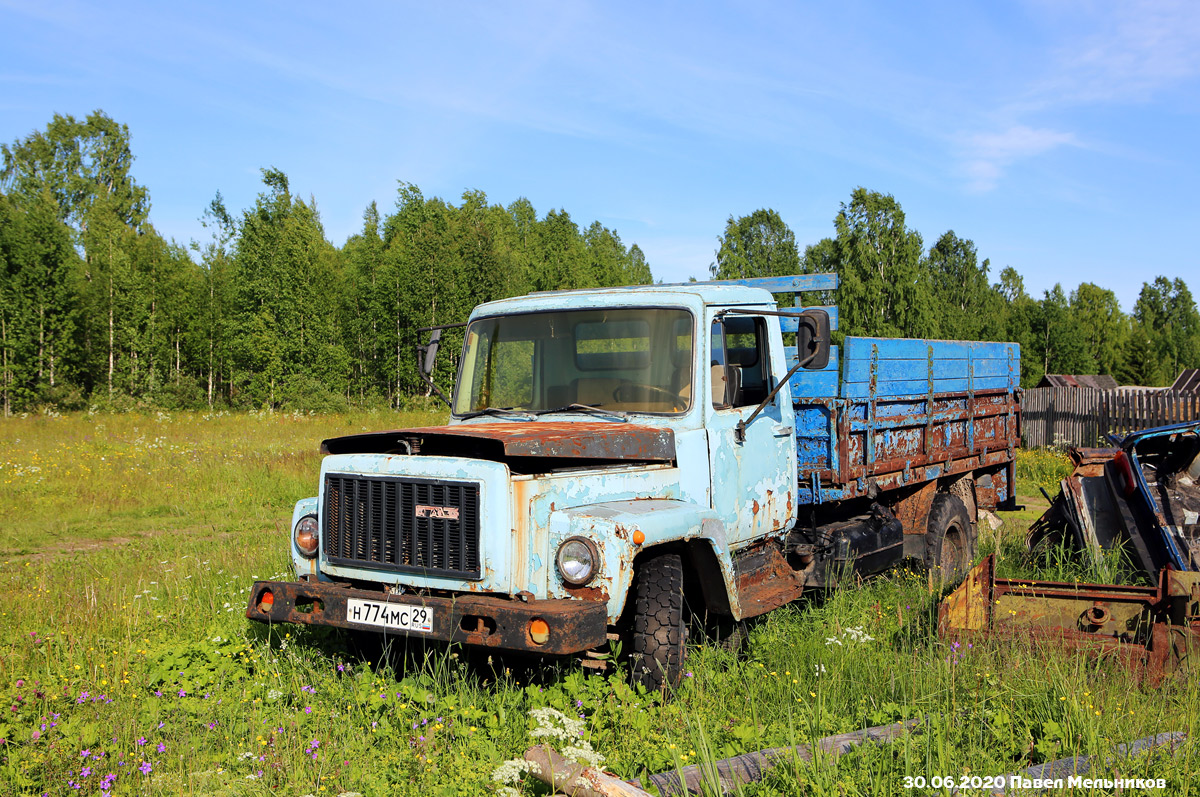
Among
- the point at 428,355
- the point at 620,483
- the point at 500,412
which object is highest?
the point at 428,355

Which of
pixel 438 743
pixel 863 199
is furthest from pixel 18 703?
pixel 863 199

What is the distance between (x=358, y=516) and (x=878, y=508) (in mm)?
4473

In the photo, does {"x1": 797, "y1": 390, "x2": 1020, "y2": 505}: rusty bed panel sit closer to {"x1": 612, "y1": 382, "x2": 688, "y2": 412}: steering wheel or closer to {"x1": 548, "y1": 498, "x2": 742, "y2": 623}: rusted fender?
{"x1": 612, "y1": 382, "x2": 688, "y2": 412}: steering wheel

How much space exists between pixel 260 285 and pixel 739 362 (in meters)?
34.2

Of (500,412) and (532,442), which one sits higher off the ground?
(500,412)

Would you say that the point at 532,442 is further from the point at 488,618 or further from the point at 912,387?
the point at 912,387

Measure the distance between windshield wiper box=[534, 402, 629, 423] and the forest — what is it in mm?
26561

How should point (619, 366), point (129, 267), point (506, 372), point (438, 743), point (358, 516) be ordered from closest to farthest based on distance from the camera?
1. point (438, 743)
2. point (358, 516)
3. point (619, 366)
4. point (506, 372)
5. point (129, 267)

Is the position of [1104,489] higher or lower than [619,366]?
lower

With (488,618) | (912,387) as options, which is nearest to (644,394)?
(488,618)

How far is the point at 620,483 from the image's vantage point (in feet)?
14.3

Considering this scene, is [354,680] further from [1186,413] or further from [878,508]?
[1186,413]

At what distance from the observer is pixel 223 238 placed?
46.1 metres

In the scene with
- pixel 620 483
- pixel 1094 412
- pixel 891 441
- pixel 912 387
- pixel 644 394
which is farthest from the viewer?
pixel 1094 412
